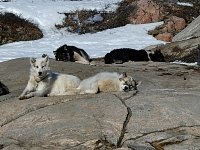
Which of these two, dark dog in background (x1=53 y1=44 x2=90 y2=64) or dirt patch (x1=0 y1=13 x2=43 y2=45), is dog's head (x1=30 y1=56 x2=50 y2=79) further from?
dirt patch (x1=0 y1=13 x2=43 y2=45)

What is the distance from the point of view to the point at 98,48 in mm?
26969

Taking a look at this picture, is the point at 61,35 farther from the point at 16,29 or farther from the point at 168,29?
the point at 168,29

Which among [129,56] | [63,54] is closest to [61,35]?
[129,56]

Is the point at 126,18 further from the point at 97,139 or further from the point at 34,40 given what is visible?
the point at 97,139

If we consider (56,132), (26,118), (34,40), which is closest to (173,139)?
(56,132)

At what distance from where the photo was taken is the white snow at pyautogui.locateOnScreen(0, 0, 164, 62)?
26969mm

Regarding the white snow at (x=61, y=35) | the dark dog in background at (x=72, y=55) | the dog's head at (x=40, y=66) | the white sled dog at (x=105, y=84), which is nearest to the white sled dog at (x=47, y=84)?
the dog's head at (x=40, y=66)

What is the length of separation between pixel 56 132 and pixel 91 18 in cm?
2867

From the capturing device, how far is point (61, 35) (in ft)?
110

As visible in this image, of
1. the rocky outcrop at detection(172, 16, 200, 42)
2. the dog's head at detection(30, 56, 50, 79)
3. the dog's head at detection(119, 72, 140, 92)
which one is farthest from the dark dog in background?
the dog's head at detection(30, 56, 50, 79)

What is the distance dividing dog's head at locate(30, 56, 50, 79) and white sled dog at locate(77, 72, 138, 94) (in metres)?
0.68

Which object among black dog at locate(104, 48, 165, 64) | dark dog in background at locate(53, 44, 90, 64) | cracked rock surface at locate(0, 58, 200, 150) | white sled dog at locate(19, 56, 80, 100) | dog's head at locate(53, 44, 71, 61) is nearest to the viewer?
cracked rock surface at locate(0, 58, 200, 150)

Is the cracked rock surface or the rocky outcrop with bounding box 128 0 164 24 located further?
the rocky outcrop with bounding box 128 0 164 24

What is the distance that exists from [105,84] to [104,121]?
6.02 ft
